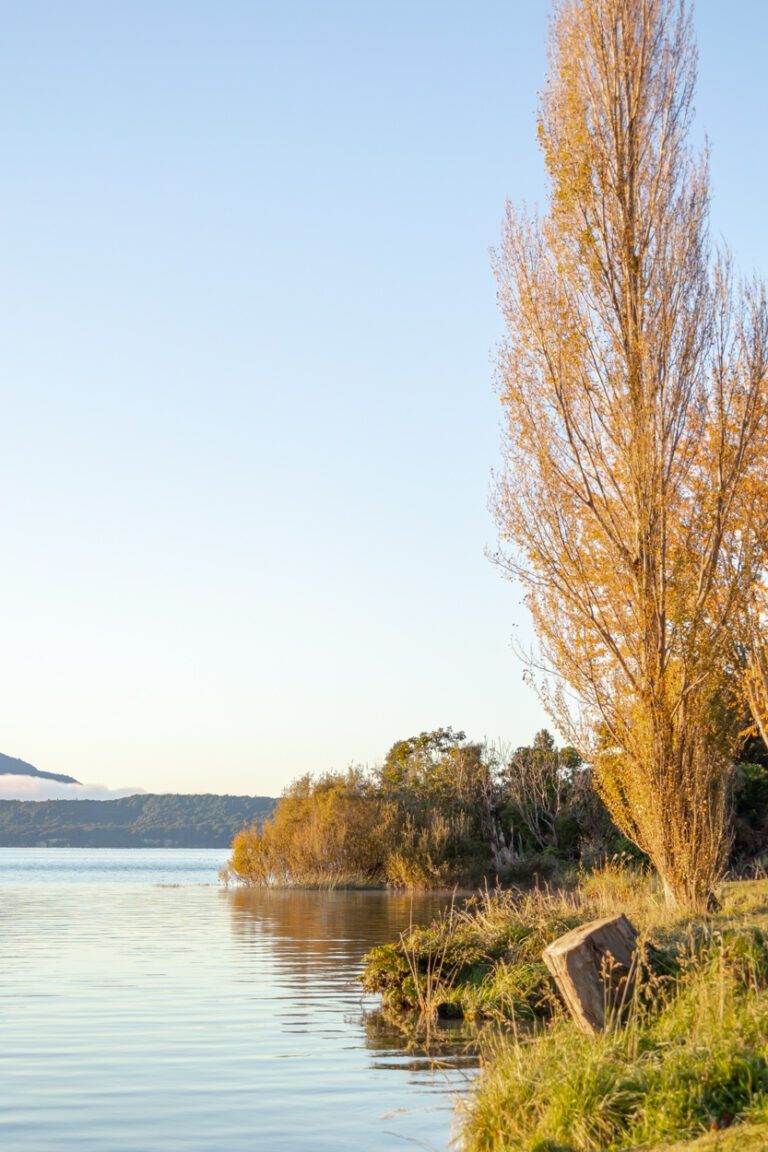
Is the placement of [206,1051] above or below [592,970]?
below

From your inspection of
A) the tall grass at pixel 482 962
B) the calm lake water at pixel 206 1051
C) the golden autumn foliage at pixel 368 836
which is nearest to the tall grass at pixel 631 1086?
the calm lake water at pixel 206 1051

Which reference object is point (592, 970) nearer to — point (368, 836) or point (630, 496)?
point (630, 496)

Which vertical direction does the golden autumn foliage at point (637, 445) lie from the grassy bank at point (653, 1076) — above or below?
above

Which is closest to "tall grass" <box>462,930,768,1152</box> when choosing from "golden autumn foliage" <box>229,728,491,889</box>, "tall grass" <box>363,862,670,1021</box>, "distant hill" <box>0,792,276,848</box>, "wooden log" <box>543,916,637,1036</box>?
"wooden log" <box>543,916,637,1036</box>

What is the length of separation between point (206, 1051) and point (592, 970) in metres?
4.26

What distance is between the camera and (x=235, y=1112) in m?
9.81

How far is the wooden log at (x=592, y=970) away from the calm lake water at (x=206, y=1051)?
121 centimetres

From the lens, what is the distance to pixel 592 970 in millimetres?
10195

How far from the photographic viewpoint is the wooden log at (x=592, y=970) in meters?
9.95

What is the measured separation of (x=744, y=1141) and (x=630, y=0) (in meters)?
17.2

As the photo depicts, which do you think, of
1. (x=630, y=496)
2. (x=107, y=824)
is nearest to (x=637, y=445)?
(x=630, y=496)

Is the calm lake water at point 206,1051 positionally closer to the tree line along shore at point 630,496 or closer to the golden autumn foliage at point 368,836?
the tree line along shore at point 630,496

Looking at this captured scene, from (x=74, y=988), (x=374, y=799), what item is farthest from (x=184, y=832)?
(x=74, y=988)

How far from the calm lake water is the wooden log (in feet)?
3.98
